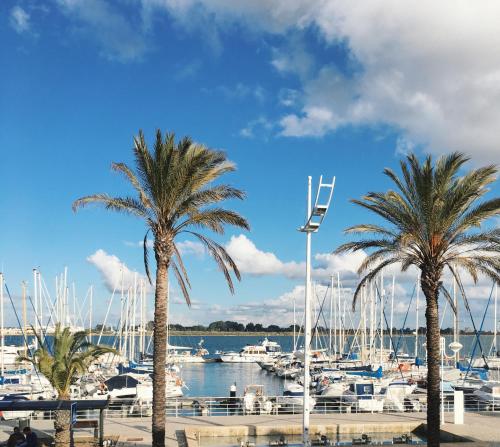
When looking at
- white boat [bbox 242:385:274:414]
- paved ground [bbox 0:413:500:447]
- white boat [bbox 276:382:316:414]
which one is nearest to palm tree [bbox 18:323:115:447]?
paved ground [bbox 0:413:500:447]

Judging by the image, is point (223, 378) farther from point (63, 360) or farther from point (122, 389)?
point (63, 360)

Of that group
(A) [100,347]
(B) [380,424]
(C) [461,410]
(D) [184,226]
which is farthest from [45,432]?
(C) [461,410]

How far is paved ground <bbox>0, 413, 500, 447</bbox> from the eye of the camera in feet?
71.2

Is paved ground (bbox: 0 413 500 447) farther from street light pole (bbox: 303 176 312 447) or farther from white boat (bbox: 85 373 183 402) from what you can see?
white boat (bbox: 85 373 183 402)

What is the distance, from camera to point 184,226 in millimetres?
19016

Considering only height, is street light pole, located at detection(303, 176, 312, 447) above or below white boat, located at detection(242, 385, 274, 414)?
above

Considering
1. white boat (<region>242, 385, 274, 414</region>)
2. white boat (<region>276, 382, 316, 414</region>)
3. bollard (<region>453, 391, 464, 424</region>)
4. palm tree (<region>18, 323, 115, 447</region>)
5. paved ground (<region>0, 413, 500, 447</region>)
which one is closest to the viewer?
palm tree (<region>18, 323, 115, 447</region>)

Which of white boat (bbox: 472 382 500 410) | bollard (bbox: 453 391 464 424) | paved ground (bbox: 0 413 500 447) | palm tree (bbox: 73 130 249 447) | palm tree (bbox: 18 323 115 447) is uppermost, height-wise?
palm tree (bbox: 73 130 249 447)

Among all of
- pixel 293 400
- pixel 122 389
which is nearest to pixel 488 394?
pixel 293 400

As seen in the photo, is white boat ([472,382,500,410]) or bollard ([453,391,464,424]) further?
white boat ([472,382,500,410])

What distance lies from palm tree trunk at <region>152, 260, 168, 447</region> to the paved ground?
2667 mm

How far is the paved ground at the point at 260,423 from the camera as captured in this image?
21.7 metres

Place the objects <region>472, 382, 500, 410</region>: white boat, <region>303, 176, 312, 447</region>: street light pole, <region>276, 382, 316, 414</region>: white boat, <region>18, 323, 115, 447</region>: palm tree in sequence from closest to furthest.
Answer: <region>303, 176, 312, 447</region>: street light pole
<region>18, 323, 115, 447</region>: palm tree
<region>276, 382, 316, 414</region>: white boat
<region>472, 382, 500, 410</region>: white boat

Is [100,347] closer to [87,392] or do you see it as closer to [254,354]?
[87,392]
